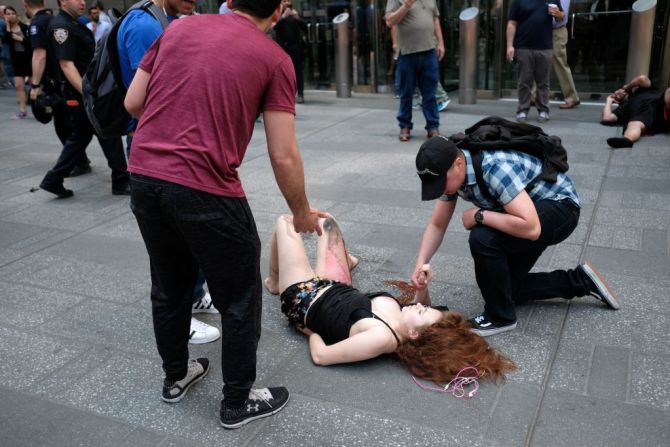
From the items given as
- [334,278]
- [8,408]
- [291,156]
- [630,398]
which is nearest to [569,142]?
Result: [334,278]

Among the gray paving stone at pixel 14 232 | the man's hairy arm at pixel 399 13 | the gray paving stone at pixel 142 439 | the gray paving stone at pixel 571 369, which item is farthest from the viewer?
the man's hairy arm at pixel 399 13

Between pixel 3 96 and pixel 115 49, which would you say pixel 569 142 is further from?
pixel 3 96

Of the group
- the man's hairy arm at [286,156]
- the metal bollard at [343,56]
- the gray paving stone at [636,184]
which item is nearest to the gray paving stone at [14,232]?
the man's hairy arm at [286,156]

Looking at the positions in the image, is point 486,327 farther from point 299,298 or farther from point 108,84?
point 108,84

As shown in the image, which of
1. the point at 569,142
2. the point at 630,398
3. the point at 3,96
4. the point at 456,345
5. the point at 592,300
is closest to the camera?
the point at 630,398

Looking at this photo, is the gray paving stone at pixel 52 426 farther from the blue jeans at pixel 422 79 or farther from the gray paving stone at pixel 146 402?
the blue jeans at pixel 422 79

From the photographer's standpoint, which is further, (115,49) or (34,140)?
(34,140)

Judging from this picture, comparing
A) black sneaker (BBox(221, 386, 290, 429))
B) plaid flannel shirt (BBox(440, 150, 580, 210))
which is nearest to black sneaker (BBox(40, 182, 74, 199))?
black sneaker (BBox(221, 386, 290, 429))

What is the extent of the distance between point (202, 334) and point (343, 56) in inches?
347

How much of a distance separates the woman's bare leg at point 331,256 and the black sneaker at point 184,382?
914mm

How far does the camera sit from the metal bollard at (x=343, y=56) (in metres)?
11.1

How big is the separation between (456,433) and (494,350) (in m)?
0.59

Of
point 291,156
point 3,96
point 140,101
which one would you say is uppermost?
point 140,101

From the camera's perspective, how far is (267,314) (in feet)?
11.5
